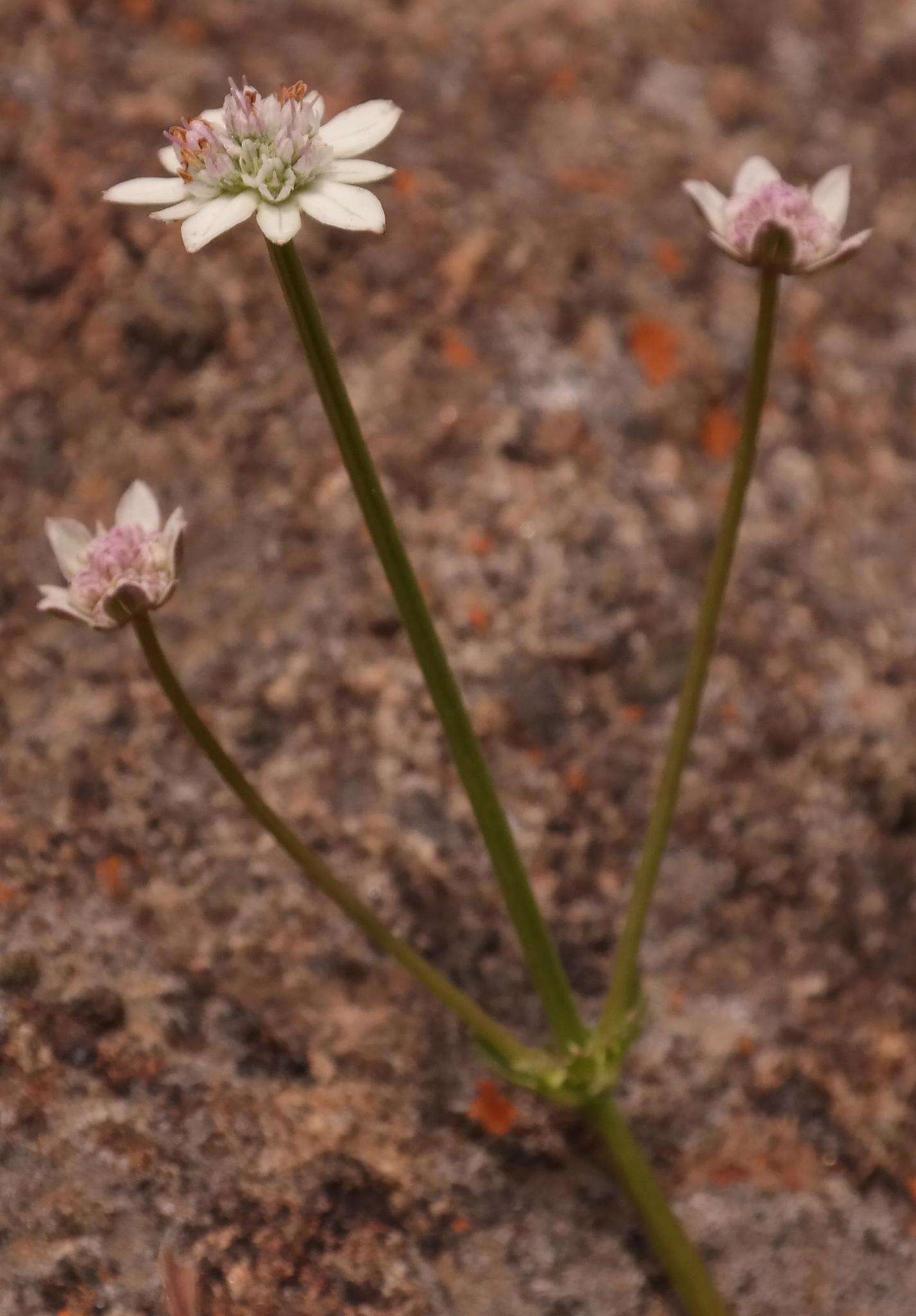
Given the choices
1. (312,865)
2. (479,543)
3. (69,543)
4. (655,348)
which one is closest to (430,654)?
(312,865)

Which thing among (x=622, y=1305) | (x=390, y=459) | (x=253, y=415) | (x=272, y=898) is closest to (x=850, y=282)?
(x=390, y=459)

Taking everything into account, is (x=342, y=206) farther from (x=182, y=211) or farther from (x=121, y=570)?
(x=121, y=570)

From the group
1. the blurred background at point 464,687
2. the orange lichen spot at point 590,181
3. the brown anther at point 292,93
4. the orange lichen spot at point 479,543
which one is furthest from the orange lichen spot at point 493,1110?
the orange lichen spot at point 590,181

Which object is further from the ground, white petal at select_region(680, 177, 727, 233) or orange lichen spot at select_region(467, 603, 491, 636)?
orange lichen spot at select_region(467, 603, 491, 636)

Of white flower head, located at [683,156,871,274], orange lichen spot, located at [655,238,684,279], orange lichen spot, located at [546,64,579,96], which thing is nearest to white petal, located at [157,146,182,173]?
white flower head, located at [683,156,871,274]

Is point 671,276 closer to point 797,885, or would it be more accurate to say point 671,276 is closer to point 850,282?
point 850,282

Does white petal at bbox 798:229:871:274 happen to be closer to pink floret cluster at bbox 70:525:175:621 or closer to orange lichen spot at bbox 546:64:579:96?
pink floret cluster at bbox 70:525:175:621

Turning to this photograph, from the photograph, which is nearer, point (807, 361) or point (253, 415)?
point (253, 415)
